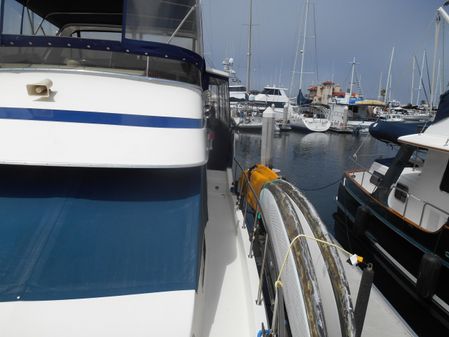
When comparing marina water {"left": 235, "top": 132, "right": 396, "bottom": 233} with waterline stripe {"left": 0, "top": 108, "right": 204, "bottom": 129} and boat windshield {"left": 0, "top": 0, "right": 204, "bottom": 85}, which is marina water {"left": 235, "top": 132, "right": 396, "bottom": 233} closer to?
boat windshield {"left": 0, "top": 0, "right": 204, "bottom": 85}

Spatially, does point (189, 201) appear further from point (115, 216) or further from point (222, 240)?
point (222, 240)

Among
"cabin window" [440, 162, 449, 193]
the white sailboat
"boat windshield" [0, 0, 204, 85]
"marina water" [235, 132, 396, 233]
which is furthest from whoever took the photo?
the white sailboat

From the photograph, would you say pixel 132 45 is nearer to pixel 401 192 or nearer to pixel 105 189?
pixel 105 189

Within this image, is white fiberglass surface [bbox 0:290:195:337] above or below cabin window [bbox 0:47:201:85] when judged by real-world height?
below

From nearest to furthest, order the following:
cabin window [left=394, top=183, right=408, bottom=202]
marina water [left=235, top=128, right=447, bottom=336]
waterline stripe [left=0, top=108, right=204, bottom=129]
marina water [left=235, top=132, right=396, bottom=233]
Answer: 1. waterline stripe [left=0, top=108, right=204, bottom=129]
2. marina water [left=235, top=128, right=447, bottom=336]
3. cabin window [left=394, top=183, right=408, bottom=202]
4. marina water [left=235, top=132, right=396, bottom=233]

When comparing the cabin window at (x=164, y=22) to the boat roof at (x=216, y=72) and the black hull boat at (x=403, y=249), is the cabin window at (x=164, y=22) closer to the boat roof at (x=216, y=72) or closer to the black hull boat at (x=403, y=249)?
Result: the boat roof at (x=216, y=72)

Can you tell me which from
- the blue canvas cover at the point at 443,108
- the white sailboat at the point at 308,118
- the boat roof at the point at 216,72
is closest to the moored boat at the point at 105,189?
the boat roof at the point at 216,72

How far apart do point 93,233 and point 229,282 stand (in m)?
1.74

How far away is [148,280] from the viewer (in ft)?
8.27

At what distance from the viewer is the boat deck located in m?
3.04

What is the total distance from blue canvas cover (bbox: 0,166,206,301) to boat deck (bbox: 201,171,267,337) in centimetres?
79

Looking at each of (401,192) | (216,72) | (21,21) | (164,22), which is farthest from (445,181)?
(21,21)

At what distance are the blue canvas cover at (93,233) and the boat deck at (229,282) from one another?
0.79m

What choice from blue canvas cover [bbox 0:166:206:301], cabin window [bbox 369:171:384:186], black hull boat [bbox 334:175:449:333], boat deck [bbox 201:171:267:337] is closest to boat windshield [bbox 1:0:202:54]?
blue canvas cover [bbox 0:166:206:301]
